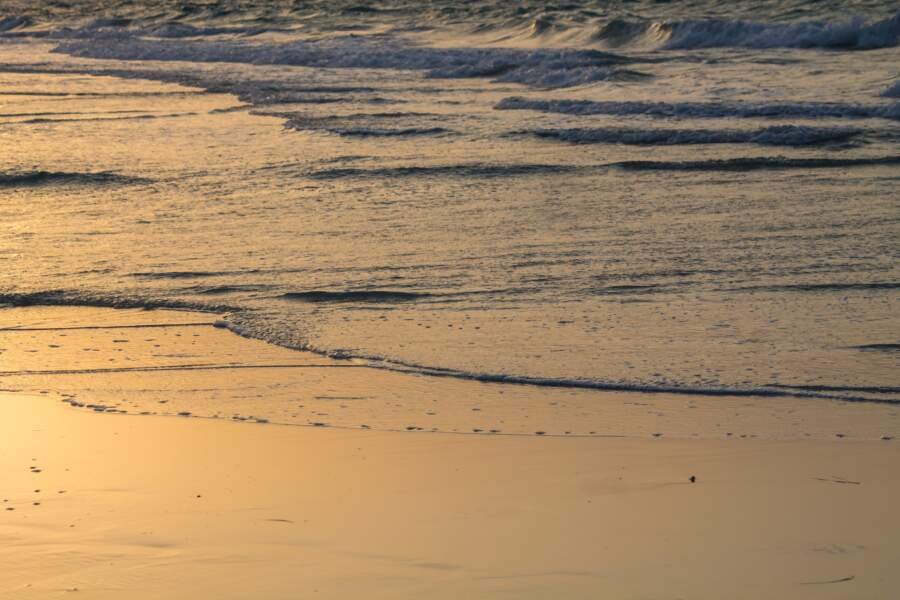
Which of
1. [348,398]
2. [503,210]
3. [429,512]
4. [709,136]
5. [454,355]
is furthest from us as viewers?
[709,136]

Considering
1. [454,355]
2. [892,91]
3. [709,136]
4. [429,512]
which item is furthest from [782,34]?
[429,512]

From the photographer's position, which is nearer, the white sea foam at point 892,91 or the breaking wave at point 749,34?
the white sea foam at point 892,91

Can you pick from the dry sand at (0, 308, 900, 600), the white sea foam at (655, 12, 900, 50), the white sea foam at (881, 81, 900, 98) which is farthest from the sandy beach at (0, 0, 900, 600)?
the white sea foam at (655, 12, 900, 50)

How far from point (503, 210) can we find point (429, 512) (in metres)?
5.81

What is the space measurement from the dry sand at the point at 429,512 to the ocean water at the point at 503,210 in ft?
3.37

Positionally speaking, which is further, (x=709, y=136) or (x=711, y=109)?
(x=711, y=109)

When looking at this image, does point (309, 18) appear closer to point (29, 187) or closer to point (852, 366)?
point (29, 187)

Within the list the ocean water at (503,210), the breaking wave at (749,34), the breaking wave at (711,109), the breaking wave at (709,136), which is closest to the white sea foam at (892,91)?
the ocean water at (503,210)

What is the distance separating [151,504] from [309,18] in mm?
30904

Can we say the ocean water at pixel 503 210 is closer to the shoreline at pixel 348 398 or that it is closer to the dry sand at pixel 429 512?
the shoreline at pixel 348 398

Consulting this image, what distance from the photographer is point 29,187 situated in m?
11.2

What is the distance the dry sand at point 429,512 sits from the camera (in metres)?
3.75

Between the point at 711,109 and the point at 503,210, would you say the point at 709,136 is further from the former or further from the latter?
the point at 503,210

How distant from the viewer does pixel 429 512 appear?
429 centimetres
